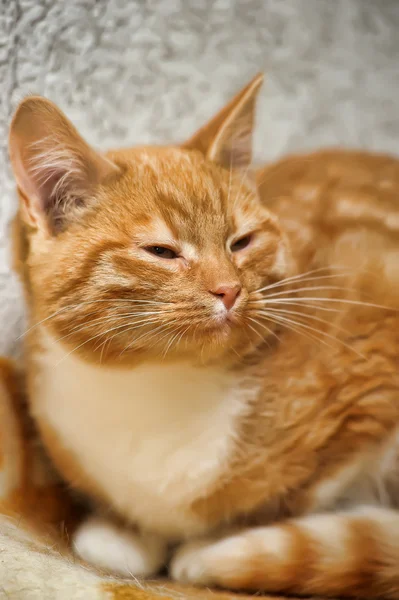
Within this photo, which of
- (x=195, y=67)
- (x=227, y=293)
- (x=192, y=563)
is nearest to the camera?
(x=227, y=293)

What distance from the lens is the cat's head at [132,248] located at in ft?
2.67

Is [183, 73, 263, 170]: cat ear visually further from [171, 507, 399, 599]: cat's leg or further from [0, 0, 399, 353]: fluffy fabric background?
[171, 507, 399, 599]: cat's leg

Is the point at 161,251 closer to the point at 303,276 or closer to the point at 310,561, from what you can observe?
the point at 303,276

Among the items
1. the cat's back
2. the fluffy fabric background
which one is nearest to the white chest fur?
the fluffy fabric background

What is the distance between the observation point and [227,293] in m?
0.82

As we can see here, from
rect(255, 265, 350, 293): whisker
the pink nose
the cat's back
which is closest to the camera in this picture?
the pink nose

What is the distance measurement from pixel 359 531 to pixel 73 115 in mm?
747

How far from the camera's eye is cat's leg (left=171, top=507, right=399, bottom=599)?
2.82ft

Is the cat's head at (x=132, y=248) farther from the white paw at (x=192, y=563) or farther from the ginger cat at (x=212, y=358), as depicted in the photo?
the white paw at (x=192, y=563)

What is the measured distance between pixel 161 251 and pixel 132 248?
0.13 feet

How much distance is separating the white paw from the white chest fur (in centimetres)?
3

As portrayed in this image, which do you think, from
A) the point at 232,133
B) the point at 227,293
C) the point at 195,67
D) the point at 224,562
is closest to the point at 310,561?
the point at 224,562

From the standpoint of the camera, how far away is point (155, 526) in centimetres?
98

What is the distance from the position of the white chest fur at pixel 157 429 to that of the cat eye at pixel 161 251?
0.59ft
